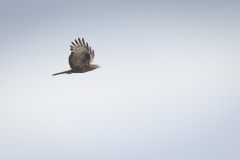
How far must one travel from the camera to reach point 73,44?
85.1ft

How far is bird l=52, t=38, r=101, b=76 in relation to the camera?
25.8 meters

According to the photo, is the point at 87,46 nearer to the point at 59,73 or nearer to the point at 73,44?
the point at 73,44

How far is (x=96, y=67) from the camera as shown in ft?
90.2

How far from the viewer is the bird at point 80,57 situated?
84.7ft

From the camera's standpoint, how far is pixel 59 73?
26.4 m

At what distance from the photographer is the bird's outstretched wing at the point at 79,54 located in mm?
25797

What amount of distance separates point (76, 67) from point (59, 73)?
1.10 metres

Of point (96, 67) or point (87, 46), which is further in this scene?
point (96, 67)

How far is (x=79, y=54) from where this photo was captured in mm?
25953

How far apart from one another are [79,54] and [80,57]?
0.29 meters

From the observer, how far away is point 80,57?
85.9 ft

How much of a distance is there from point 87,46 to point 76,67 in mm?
1548

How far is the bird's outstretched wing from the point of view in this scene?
1016 inches

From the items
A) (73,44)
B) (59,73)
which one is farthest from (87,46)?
(59,73)
